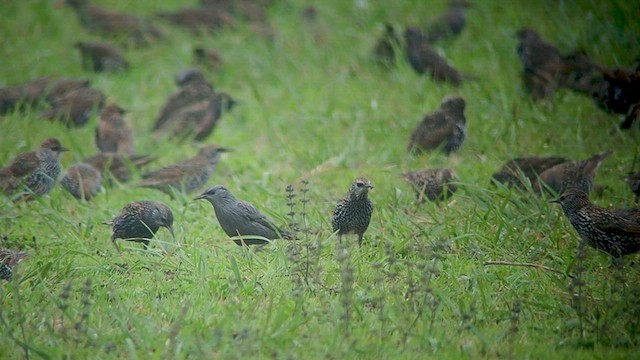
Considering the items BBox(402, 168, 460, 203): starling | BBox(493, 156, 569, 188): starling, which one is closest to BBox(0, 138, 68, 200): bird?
BBox(402, 168, 460, 203): starling

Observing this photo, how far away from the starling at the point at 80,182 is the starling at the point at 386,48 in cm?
525

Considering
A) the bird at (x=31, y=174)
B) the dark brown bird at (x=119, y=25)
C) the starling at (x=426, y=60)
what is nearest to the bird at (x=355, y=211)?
the bird at (x=31, y=174)

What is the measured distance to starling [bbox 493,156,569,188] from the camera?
8.57 meters

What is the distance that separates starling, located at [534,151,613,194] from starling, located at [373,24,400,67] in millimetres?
4592

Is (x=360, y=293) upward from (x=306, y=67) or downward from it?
upward

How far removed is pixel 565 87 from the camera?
1146 centimetres

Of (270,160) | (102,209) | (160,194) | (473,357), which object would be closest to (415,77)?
(270,160)

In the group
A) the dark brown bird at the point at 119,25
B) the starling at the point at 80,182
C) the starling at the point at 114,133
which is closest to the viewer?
the starling at the point at 80,182

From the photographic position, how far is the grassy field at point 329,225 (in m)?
5.60

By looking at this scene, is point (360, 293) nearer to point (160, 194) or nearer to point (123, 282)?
point (123, 282)

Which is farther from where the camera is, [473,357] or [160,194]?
[160,194]

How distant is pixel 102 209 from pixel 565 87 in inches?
239

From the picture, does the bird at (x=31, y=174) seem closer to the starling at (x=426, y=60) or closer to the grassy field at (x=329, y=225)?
the grassy field at (x=329, y=225)

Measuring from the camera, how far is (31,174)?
856 cm
